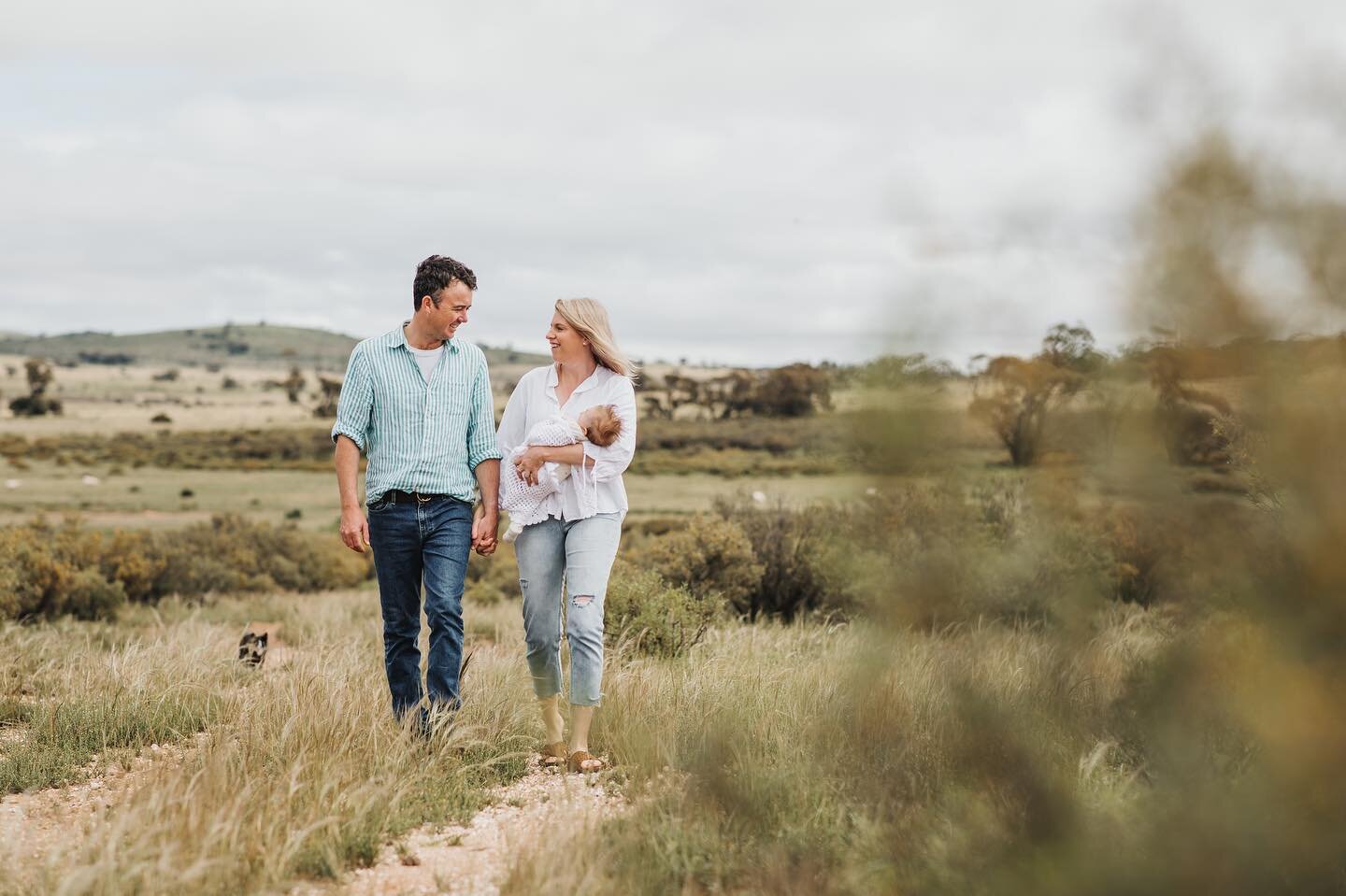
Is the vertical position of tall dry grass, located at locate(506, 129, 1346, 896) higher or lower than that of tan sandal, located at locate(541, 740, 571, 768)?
higher

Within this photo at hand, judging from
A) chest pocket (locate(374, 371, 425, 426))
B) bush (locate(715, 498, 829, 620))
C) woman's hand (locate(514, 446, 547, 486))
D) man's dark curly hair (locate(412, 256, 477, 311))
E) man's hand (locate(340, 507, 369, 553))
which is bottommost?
bush (locate(715, 498, 829, 620))

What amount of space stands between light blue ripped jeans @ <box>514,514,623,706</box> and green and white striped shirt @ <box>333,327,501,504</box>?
0.45m

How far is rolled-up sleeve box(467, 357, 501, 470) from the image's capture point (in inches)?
215

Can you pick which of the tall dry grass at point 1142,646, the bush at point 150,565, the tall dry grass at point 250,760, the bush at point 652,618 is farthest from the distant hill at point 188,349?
the tall dry grass at point 1142,646

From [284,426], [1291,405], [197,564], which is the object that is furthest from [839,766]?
[284,426]

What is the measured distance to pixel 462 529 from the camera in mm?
A: 5258

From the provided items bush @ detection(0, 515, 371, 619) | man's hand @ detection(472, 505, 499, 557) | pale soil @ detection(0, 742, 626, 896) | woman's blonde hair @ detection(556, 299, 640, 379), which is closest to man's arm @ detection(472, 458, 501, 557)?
man's hand @ detection(472, 505, 499, 557)

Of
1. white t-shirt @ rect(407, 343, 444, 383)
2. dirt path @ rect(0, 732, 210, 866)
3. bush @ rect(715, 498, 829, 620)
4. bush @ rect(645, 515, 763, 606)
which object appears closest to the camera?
dirt path @ rect(0, 732, 210, 866)

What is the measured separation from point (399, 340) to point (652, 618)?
3.32 meters

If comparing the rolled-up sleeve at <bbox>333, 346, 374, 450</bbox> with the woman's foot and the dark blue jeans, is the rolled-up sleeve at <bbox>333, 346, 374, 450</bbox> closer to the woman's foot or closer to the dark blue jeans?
the dark blue jeans

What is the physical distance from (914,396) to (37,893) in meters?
2.92

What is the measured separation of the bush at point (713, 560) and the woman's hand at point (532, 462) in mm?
5835

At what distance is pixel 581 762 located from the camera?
5031mm

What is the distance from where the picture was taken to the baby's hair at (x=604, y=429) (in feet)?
16.9
